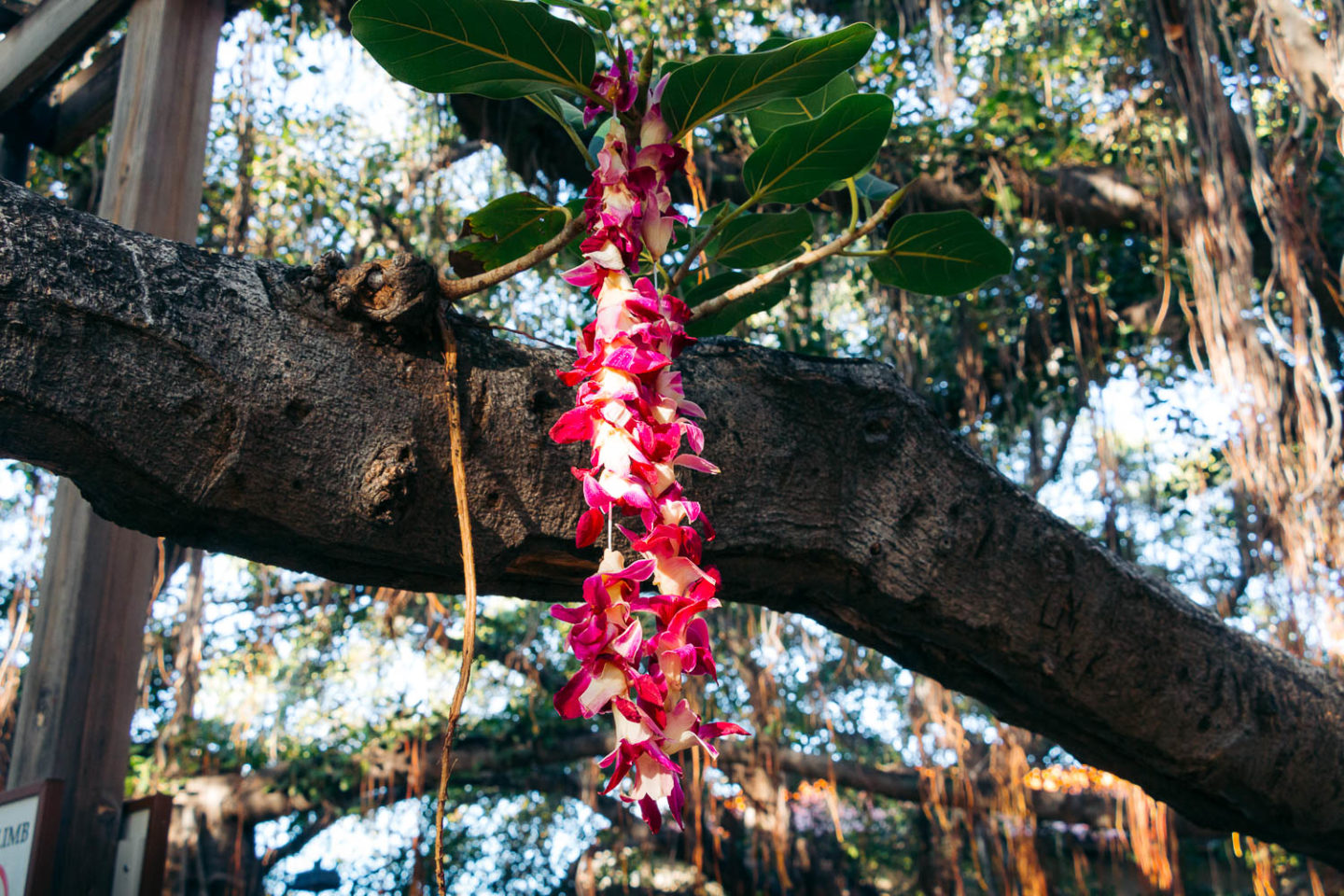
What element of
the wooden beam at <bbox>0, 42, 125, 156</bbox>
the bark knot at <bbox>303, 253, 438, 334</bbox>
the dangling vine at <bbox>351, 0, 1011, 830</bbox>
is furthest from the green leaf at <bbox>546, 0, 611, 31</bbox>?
the wooden beam at <bbox>0, 42, 125, 156</bbox>

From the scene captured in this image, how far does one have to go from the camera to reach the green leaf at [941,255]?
0.99 meters

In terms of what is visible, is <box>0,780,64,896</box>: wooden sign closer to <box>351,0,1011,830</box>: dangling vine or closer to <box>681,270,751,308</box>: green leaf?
<box>351,0,1011,830</box>: dangling vine

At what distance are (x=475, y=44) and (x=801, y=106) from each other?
392mm

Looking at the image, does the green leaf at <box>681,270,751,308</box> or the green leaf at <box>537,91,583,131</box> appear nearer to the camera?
the green leaf at <box>537,91,583,131</box>

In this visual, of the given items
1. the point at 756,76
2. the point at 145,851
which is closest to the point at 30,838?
the point at 145,851

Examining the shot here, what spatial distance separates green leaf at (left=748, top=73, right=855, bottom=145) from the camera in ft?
3.34

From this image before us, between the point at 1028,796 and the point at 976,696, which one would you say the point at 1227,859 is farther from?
the point at 976,696

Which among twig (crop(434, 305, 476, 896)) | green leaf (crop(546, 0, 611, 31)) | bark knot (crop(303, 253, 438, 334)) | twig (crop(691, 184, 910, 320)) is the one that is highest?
green leaf (crop(546, 0, 611, 31))

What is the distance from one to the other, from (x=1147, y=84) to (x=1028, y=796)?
104 inches

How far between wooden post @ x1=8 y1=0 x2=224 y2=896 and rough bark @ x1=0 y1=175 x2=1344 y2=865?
72 centimetres

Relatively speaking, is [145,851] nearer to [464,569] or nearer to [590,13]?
[464,569]

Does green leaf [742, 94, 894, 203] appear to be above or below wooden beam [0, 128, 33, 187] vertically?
below

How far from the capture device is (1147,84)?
3262mm

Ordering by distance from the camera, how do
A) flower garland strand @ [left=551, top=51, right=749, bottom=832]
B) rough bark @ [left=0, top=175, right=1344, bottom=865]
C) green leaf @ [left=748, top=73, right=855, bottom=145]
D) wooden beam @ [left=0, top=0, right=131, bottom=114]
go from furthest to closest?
wooden beam @ [left=0, top=0, right=131, bottom=114] → green leaf @ [left=748, top=73, right=855, bottom=145] → rough bark @ [left=0, top=175, right=1344, bottom=865] → flower garland strand @ [left=551, top=51, right=749, bottom=832]
